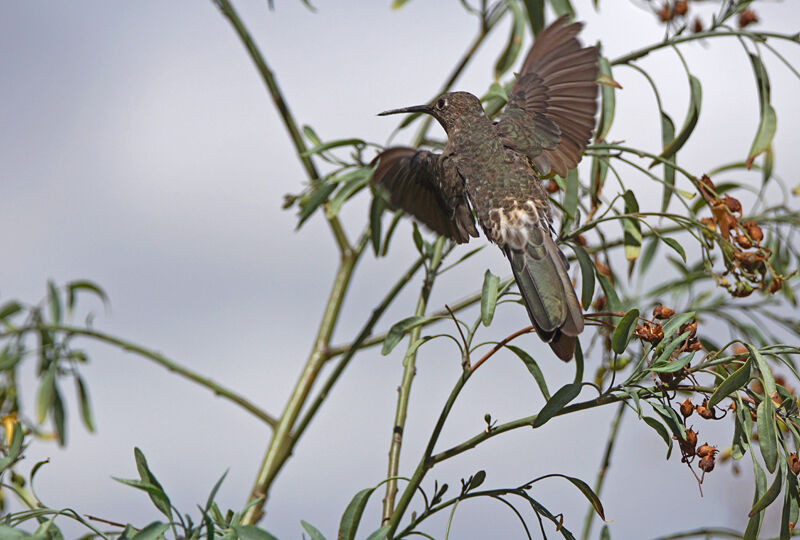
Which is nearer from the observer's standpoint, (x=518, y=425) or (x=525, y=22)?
(x=518, y=425)

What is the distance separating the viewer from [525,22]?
1806 mm

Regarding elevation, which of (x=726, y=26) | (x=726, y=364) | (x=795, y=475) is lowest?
(x=795, y=475)

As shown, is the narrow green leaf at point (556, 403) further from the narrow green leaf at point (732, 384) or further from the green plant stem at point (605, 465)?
the green plant stem at point (605, 465)

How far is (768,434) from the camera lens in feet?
2.92

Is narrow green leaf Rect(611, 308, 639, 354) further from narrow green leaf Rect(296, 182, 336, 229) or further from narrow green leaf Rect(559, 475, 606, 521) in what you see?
narrow green leaf Rect(296, 182, 336, 229)

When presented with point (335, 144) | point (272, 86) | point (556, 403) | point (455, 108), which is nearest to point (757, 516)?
point (556, 403)

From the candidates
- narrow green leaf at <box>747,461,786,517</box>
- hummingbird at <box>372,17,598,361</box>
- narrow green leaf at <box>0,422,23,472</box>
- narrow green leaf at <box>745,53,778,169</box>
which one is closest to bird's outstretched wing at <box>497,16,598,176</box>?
hummingbird at <box>372,17,598,361</box>

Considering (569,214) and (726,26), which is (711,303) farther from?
(569,214)

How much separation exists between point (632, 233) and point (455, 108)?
0.33 meters

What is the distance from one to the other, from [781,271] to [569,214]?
0.61 meters

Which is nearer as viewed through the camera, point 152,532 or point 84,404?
point 152,532

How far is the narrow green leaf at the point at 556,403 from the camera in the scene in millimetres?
990

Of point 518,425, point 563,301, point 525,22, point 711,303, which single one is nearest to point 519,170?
point 563,301

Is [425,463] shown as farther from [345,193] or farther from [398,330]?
[345,193]
